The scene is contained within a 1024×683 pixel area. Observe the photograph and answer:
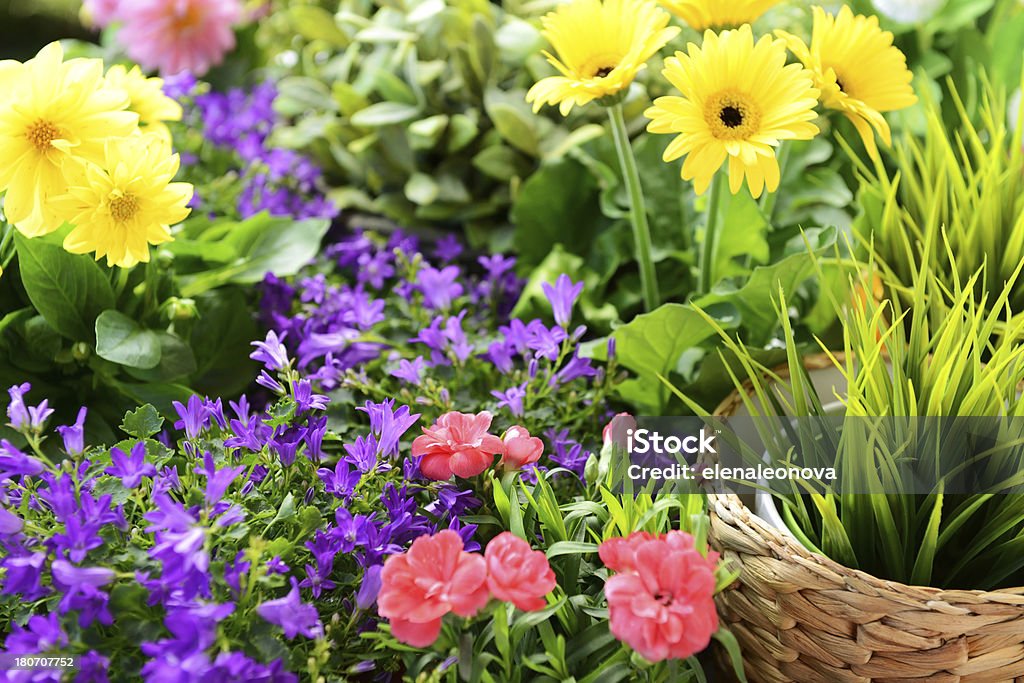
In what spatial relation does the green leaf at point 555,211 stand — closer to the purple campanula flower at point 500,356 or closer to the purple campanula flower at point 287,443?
the purple campanula flower at point 500,356

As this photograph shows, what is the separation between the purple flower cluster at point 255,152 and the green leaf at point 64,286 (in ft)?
0.93

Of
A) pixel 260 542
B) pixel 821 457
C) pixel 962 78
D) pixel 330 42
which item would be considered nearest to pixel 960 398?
pixel 821 457

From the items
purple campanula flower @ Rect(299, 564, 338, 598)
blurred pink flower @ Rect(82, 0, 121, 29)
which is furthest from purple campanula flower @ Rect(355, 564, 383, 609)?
blurred pink flower @ Rect(82, 0, 121, 29)

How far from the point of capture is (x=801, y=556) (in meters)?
0.51

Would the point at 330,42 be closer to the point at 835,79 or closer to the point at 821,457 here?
the point at 835,79

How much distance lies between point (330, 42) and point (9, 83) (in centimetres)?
56

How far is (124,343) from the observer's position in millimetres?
654

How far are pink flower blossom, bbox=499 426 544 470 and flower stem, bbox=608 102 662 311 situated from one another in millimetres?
255

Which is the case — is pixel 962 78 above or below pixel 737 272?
above

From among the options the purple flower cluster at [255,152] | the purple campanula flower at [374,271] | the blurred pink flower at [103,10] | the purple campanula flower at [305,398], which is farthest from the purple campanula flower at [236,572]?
the blurred pink flower at [103,10]

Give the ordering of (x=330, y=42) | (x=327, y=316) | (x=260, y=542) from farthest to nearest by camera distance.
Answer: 1. (x=330, y=42)
2. (x=327, y=316)
3. (x=260, y=542)

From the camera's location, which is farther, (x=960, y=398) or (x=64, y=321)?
(x=64, y=321)

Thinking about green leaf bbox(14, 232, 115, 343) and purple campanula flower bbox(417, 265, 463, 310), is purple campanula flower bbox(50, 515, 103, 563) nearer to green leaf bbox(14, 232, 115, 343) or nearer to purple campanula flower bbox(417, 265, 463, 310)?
green leaf bbox(14, 232, 115, 343)

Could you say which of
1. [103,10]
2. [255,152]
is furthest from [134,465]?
[103,10]
